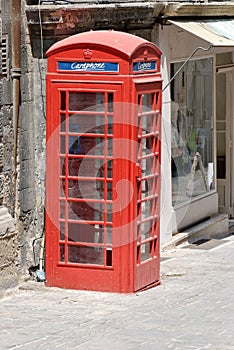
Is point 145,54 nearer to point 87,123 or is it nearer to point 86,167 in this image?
point 87,123

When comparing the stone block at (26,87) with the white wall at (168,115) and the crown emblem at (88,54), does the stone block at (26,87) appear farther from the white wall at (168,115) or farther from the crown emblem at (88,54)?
the white wall at (168,115)

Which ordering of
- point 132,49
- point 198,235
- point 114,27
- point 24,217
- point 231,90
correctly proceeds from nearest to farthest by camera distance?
point 132,49 < point 24,217 < point 114,27 < point 198,235 < point 231,90

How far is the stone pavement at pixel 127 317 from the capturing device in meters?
8.95

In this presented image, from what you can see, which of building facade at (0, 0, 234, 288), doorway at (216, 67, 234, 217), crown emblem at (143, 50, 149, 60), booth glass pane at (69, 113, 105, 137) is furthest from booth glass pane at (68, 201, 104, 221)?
doorway at (216, 67, 234, 217)

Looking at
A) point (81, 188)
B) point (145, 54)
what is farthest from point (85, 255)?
point (145, 54)

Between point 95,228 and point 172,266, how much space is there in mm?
2469

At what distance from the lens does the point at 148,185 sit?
1137 centimetres

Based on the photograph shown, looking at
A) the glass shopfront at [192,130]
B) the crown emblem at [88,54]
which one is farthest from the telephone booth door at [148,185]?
the glass shopfront at [192,130]

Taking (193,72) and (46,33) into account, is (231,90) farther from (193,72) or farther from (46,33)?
(46,33)

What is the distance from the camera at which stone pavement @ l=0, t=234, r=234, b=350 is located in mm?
8953

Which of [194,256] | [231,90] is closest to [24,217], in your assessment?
[194,256]

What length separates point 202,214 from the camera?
16484 mm

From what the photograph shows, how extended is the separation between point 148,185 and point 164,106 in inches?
132

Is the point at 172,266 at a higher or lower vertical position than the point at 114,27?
lower
